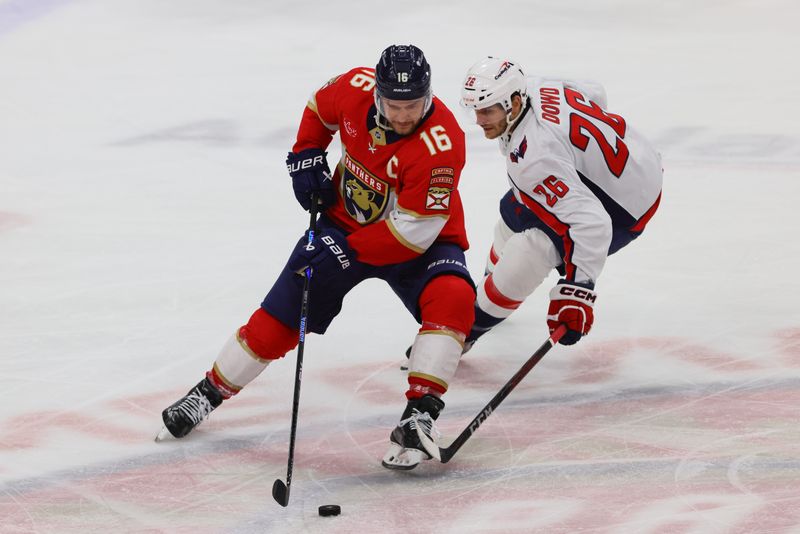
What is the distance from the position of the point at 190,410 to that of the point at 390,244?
736 millimetres

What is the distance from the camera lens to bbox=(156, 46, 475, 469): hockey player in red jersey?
3.29m

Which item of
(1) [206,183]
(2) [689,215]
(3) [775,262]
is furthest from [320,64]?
(3) [775,262]

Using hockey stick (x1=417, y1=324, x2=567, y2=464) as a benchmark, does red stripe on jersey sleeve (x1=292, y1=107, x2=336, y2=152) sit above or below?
above

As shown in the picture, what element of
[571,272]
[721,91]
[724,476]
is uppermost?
[571,272]

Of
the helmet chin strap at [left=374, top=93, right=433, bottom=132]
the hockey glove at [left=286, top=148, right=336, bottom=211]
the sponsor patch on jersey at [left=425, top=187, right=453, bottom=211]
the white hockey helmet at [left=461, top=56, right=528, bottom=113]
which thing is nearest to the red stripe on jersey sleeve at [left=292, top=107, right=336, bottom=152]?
the hockey glove at [left=286, top=148, right=336, bottom=211]

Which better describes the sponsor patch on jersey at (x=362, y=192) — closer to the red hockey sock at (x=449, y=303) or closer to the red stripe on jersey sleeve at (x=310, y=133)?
the red stripe on jersey sleeve at (x=310, y=133)

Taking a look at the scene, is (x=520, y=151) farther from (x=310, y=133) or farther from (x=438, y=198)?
(x=310, y=133)

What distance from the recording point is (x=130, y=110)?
6.58m

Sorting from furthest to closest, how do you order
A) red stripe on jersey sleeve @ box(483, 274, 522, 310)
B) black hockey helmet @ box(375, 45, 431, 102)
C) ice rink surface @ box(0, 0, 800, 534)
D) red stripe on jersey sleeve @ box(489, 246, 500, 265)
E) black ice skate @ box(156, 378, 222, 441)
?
red stripe on jersey sleeve @ box(489, 246, 500, 265) → red stripe on jersey sleeve @ box(483, 274, 522, 310) → black ice skate @ box(156, 378, 222, 441) → black hockey helmet @ box(375, 45, 431, 102) → ice rink surface @ box(0, 0, 800, 534)

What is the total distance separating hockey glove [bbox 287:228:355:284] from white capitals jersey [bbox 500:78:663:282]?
59 centimetres

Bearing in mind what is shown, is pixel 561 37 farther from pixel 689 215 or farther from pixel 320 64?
pixel 689 215

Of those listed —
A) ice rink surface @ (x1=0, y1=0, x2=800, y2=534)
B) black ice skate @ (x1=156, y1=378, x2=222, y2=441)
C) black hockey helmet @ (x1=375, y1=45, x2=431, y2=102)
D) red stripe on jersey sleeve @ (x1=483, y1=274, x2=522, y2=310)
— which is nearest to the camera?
ice rink surface @ (x1=0, y1=0, x2=800, y2=534)

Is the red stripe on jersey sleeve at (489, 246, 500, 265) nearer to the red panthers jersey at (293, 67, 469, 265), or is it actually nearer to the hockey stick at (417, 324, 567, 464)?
the red panthers jersey at (293, 67, 469, 265)

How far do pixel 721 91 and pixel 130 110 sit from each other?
3307 millimetres
